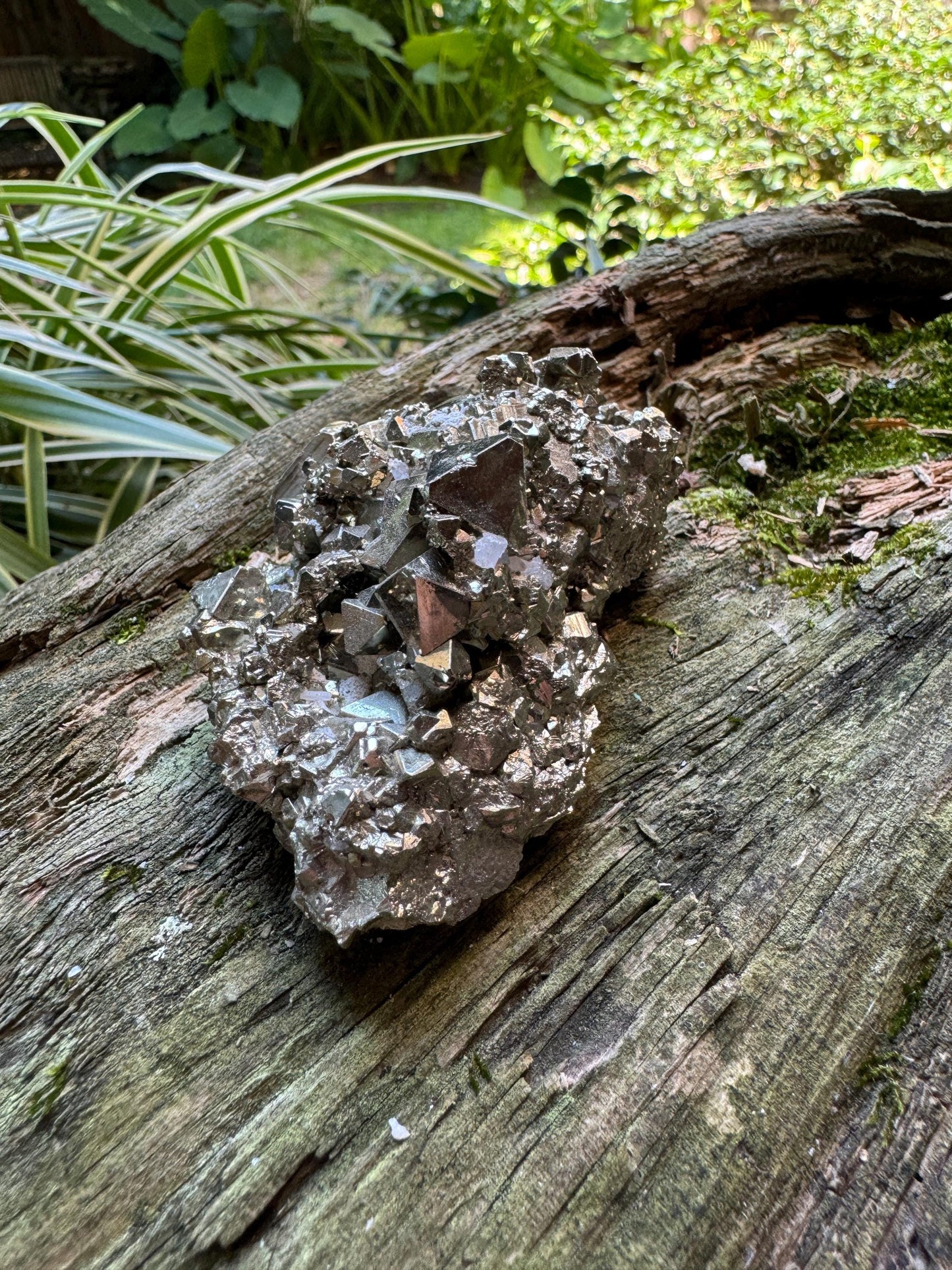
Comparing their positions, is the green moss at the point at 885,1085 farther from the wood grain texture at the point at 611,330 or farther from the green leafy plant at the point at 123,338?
the green leafy plant at the point at 123,338

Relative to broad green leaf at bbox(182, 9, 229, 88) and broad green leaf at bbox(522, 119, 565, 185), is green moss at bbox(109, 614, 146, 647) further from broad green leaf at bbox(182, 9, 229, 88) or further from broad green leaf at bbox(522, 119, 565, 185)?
broad green leaf at bbox(182, 9, 229, 88)

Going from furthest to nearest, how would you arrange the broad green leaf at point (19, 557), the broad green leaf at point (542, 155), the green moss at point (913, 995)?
the broad green leaf at point (542, 155), the broad green leaf at point (19, 557), the green moss at point (913, 995)

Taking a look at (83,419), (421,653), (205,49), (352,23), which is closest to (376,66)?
(352,23)

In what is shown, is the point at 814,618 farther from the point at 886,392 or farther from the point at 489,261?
the point at 489,261

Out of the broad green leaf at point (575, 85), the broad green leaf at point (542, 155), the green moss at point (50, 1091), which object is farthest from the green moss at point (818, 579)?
the broad green leaf at point (575, 85)

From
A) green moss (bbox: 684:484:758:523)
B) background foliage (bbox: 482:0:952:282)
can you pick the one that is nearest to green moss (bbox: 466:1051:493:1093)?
green moss (bbox: 684:484:758:523)

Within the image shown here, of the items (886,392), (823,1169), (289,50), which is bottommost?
(823,1169)

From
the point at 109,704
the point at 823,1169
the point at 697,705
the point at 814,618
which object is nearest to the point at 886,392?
the point at 814,618
